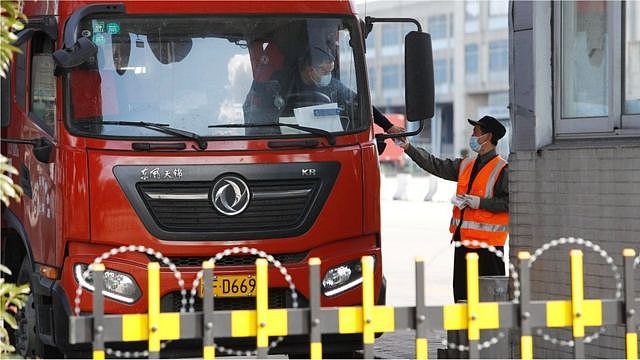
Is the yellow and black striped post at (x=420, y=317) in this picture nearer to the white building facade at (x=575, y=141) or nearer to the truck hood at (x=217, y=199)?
the white building facade at (x=575, y=141)

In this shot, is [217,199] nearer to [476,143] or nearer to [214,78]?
[214,78]

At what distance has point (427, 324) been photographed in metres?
5.82

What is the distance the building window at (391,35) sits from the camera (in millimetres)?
92562

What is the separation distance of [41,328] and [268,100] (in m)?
1.99

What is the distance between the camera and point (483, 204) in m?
10.1

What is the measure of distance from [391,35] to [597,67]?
87390 millimetres

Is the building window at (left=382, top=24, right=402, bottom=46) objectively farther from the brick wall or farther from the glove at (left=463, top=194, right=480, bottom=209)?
the brick wall

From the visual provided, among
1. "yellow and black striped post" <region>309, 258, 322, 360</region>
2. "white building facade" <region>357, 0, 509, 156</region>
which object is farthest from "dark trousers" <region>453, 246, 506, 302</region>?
"white building facade" <region>357, 0, 509, 156</region>

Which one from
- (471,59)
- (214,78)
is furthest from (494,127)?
(471,59)

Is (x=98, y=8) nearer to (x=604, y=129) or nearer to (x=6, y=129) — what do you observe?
(x=6, y=129)

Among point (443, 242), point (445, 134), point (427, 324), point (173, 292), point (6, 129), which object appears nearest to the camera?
point (427, 324)

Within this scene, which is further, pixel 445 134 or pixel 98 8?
pixel 445 134

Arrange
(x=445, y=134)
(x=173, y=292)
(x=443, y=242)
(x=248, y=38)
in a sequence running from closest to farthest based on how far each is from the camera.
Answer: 1. (x=173, y=292)
2. (x=248, y=38)
3. (x=443, y=242)
4. (x=445, y=134)

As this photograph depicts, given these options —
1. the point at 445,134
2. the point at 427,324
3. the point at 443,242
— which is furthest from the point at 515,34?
the point at 445,134
